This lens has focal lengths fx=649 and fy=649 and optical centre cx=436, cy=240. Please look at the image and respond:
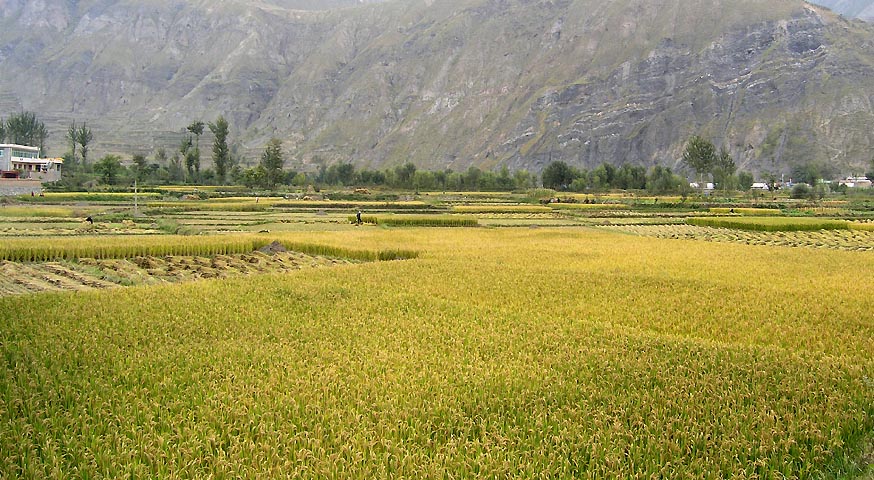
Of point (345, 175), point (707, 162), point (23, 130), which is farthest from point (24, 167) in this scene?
point (707, 162)

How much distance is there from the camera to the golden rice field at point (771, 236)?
129ft

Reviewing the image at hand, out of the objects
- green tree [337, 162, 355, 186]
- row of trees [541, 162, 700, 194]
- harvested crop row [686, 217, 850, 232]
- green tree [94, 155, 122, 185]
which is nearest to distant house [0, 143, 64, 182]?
green tree [94, 155, 122, 185]

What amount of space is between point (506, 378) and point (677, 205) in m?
75.5

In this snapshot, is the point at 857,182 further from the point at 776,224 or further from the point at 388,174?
the point at 776,224

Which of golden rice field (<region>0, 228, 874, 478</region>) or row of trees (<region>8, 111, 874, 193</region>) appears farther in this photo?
row of trees (<region>8, 111, 874, 193</region>)

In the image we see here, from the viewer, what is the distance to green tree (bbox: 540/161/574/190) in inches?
5586

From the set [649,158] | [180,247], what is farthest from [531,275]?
[649,158]

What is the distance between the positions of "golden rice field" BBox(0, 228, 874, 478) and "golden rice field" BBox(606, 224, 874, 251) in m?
24.3

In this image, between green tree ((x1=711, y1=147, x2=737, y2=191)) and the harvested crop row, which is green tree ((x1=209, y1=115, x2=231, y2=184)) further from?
green tree ((x1=711, y1=147, x2=737, y2=191))

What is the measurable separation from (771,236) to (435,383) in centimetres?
4220

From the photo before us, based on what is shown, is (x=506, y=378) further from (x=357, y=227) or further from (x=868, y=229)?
(x=868, y=229)

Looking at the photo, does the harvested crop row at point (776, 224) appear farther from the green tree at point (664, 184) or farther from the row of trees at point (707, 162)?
the row of trees at point (707, 162)

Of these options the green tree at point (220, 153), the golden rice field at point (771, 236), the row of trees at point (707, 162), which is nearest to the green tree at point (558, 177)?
the row of trees at point (707, 162)

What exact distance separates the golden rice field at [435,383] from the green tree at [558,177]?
126 m
